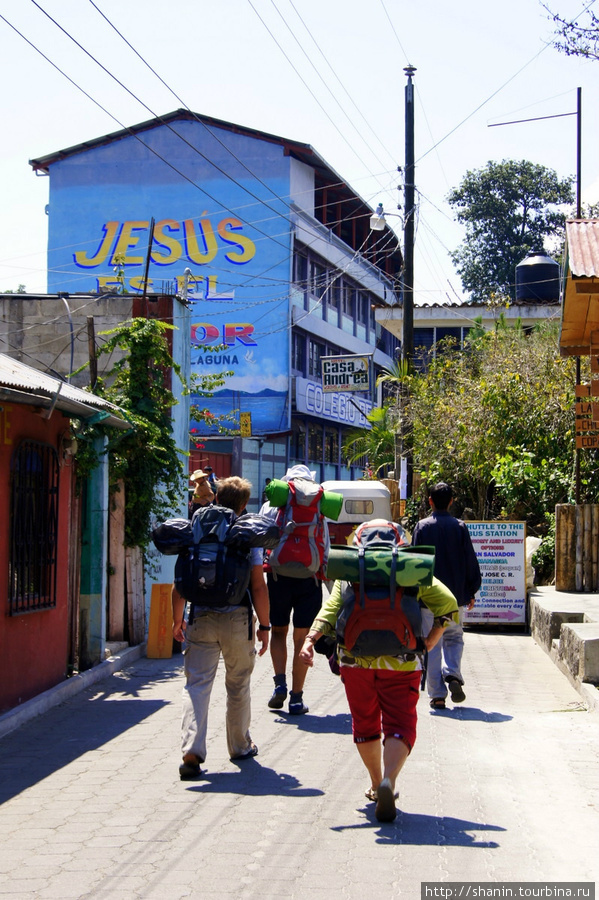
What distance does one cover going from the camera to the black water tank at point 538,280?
30000mm

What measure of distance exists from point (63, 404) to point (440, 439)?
12.0 meters

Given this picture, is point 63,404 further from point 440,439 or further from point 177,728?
point 440,439

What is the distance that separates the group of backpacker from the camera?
5184 millimetres

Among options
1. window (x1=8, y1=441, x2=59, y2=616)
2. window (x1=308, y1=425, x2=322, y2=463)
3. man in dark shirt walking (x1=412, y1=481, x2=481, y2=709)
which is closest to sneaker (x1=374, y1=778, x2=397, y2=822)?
man in dark shirt walking (x1=412, y1=481, x2=481, y2=709)

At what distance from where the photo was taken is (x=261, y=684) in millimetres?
9422

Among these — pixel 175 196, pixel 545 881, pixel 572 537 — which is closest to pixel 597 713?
pixel 545 881

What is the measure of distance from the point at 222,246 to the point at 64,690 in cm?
2869

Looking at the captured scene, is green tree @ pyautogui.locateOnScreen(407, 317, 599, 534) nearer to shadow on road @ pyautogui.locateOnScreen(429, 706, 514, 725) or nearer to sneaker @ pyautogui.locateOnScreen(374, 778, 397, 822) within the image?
shadow on road @ pyautogui.locateOnScreen(429, 706, 514, 725)

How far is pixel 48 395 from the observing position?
7.82 metres

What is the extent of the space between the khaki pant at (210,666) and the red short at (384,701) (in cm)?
111

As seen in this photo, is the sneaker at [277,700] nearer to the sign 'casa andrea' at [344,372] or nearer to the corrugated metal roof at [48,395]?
the corrugated metal roof at [48,395]

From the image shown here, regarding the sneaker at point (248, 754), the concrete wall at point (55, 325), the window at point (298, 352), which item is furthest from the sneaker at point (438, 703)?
the window at point (298, 352)

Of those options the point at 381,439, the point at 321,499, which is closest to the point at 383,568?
the point at 321,499

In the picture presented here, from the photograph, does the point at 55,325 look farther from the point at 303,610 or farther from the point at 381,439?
the point at 381,439
